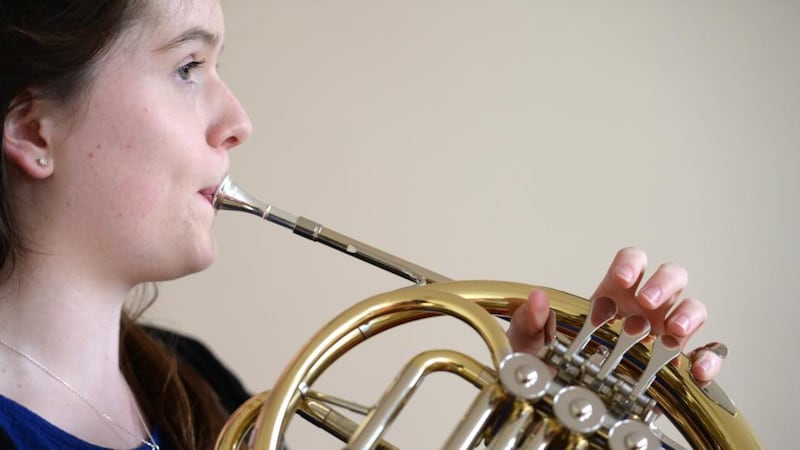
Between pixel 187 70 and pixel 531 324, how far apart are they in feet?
1.24

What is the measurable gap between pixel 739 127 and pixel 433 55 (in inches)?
20.2

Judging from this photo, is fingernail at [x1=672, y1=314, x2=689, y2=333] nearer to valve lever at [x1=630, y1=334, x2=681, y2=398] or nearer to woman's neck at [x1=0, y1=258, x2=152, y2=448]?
valve lever at [x1=630, y1=334, x2=681, y2=398]

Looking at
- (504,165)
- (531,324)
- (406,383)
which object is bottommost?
(406,383)

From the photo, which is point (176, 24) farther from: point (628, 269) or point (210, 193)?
point (628, 269)

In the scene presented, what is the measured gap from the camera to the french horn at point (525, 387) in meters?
0.61

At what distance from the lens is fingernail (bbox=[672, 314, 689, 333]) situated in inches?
26.7

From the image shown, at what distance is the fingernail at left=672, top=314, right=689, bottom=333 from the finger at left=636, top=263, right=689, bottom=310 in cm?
2

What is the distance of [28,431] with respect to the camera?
75 centimetres

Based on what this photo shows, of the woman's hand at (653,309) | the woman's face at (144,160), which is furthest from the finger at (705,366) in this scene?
the woman's face at (144,160)

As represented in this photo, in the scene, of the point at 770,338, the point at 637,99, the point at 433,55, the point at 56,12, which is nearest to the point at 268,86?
the point at 433,55

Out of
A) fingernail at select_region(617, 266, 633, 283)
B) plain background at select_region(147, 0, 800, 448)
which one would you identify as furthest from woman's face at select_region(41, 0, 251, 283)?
plain background at select_region(147, 0, 800, 448)

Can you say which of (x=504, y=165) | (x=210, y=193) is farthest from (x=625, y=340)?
(x=504, y=165)

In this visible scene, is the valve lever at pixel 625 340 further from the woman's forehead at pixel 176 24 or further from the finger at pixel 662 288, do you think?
the woman's forehead at pixel 176 24

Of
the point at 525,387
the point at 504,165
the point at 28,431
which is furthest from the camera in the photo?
the point at 504,165
